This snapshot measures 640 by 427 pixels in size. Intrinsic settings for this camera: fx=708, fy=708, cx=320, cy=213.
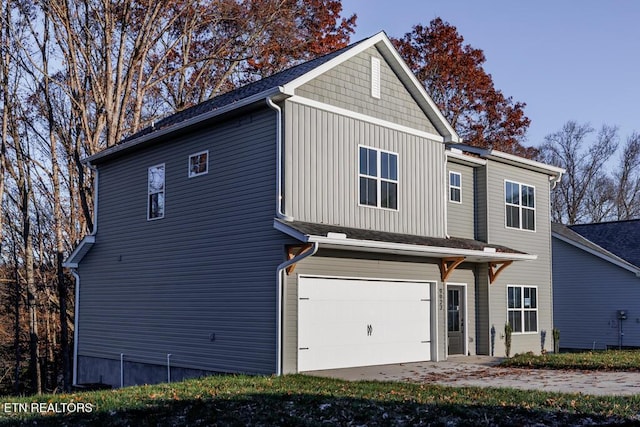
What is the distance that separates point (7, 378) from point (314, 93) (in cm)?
2107

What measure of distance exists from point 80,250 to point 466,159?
11033mm

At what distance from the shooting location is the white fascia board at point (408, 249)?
1371 centimetres

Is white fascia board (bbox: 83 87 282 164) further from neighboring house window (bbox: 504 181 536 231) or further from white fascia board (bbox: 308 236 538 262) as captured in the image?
neighboring house window (bbox: 504 181 536 231)

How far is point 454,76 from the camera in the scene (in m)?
33.1

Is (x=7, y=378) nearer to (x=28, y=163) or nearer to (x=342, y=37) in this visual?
(x=28, y=163)

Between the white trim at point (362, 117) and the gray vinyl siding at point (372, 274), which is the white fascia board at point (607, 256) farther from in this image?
the white trim at point (362, 117)

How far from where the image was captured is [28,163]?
26.5 meters

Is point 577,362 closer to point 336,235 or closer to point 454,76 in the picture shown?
point 336,235

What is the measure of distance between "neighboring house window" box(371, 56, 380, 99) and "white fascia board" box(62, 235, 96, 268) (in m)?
8.79

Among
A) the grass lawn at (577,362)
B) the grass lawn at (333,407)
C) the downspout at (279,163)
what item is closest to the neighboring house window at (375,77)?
the downspout at (279,163)

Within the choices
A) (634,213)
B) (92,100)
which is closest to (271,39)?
(92,100)

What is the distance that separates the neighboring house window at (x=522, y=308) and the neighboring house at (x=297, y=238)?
1.83ft

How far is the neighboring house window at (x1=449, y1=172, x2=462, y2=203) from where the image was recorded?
1991 centimetres

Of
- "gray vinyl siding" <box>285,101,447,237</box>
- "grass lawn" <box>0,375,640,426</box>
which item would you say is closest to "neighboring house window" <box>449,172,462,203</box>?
"gray vinyl siding" <box>285,101,447,237</box>
